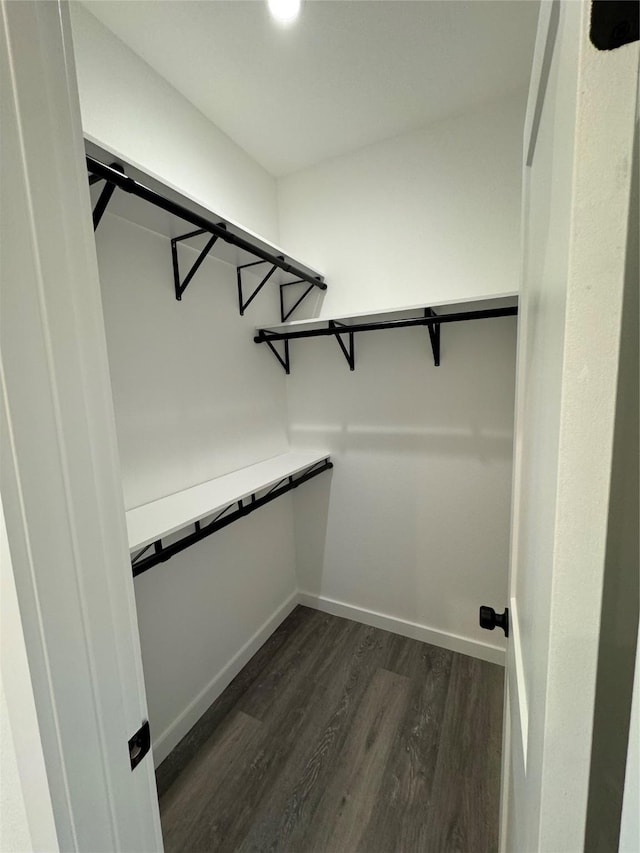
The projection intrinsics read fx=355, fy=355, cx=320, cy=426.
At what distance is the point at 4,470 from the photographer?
422mm

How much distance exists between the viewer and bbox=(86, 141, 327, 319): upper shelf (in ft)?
3.08

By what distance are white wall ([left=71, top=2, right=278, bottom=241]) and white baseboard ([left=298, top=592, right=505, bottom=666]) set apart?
212cm

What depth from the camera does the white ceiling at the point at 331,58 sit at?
110 centimetres

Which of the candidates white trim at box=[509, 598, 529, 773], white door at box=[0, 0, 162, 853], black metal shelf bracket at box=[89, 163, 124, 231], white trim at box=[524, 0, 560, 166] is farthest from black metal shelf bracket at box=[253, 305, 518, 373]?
white door at box=[0, 0, 162, 853]

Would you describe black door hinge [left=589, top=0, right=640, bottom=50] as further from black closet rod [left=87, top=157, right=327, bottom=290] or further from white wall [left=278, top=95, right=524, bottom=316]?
white wall [left=278, top=95, right=524, bottom=316]

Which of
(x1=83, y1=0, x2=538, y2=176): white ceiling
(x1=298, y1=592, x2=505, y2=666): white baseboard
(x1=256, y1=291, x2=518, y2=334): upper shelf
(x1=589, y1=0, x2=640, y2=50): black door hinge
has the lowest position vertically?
(x1=298, y1=592, x2=505, y2=666): white baseboard

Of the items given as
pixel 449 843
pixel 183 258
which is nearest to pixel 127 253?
pixel 183 258

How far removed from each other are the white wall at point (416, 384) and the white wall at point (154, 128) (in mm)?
390

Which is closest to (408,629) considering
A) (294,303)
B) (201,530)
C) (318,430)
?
(318,430)

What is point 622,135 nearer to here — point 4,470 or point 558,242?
point 558,242

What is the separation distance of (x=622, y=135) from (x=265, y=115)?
174 centimetres

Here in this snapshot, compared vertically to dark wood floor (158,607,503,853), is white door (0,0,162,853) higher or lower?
higher

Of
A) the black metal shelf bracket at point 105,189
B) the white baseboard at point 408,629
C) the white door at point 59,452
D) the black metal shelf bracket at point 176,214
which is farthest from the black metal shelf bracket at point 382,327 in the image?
the white baseboard at point 408,629

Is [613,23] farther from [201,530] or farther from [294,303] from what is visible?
[294,303]
